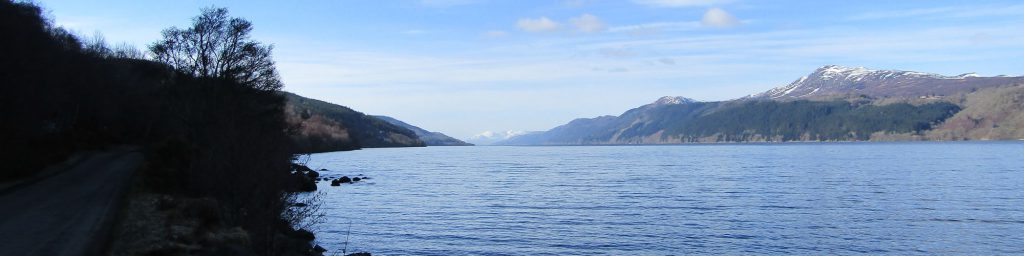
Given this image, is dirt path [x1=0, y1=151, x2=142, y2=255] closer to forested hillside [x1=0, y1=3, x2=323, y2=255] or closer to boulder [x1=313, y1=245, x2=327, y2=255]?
forested hillside [x1=0, y1=3, x2=323, y2=255]

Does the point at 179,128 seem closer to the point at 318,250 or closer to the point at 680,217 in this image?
the point at 318,250

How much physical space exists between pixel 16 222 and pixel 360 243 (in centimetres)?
1547

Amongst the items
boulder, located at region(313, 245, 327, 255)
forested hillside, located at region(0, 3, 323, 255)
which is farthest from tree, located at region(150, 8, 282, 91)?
boulder, located at region(313, 245, 327, 255)

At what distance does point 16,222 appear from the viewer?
25.1 m

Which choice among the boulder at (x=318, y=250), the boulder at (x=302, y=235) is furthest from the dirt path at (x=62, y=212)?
the boulder at (x=318, y=250)

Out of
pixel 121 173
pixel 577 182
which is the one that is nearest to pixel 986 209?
pixel 577 182

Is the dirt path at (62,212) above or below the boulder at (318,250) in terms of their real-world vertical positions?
above

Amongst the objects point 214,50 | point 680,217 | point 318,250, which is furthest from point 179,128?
point 680,217

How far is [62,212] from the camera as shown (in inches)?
1086

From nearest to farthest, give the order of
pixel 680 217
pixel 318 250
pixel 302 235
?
pixel 318 250 < pixel 302 235 < pixel 680 217

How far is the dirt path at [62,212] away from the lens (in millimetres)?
21188

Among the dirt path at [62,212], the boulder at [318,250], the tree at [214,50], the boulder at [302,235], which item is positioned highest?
the tree at [214,50]

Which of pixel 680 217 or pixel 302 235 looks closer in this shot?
pixel 302 235

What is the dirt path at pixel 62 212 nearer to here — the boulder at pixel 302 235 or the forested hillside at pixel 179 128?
the forested hillside at pixel 179 128
